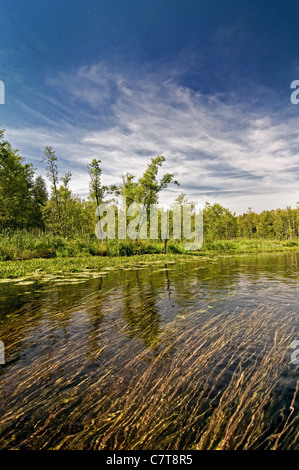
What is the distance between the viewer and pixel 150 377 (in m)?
3.81

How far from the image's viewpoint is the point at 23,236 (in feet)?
73.4

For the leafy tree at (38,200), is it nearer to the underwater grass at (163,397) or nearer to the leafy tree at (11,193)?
the leafy tree at (11,193)

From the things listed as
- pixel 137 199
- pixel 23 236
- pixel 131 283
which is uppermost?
pixel 137 199

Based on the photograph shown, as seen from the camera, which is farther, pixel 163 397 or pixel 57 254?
pixel 57 254

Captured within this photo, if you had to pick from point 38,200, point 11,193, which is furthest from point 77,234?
point 38,200

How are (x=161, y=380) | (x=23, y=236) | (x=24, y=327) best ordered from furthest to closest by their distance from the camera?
1. (x=23, y=236)
2. (x=24, y=327)
3. (x=161, y=380)

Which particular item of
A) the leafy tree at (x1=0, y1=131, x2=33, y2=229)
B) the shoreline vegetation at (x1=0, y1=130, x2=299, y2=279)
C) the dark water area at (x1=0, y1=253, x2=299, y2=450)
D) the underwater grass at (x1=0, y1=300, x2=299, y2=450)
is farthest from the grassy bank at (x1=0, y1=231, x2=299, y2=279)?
the leafy tree at (x1=0, y1=131, x2=33, y2=229)

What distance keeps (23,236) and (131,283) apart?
1501cm

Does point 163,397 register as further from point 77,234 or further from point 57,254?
point 77,234

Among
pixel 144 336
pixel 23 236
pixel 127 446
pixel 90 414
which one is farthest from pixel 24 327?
pixel 23 236

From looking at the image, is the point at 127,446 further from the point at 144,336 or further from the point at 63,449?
the point at 144,336

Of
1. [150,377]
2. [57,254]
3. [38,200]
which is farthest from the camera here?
[38,200]

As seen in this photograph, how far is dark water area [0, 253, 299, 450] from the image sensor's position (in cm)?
268

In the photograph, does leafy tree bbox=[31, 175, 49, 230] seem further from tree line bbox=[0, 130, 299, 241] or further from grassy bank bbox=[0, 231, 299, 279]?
grassy bank bbox=[0, 231, 299, 279]
